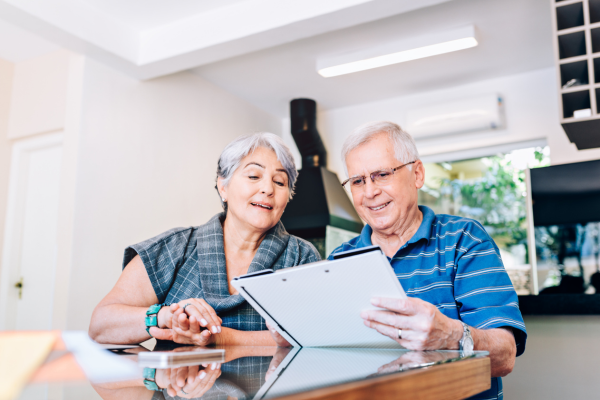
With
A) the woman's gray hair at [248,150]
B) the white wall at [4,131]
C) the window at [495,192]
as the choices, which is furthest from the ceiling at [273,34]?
the woman's gray hair at [248,150]

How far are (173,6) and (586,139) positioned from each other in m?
2.63

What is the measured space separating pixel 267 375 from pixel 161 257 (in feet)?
3.46

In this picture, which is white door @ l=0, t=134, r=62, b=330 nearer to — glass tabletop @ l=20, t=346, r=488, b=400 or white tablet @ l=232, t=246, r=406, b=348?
white tablet @ l=232, t=246, r=406, b=348

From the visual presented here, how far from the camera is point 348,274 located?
0.82 metres

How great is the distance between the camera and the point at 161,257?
1.62 m

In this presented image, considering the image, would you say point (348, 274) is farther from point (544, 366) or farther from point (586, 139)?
point (586, 139)

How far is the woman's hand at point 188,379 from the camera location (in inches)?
22.0

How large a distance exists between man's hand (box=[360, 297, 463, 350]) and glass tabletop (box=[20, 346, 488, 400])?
0.13ft

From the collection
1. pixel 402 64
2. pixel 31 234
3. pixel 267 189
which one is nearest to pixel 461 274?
pixel 267 189

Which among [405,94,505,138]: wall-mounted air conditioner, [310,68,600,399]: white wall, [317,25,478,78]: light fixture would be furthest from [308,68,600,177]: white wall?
[317,25,478,78]: light fixture

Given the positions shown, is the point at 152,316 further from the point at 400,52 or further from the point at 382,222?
the point at 400,52

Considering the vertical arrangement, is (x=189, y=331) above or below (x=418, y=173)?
below

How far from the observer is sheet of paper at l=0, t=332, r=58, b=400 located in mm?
500

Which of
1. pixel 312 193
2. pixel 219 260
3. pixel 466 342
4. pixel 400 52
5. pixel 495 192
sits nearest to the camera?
pixel 466 342
